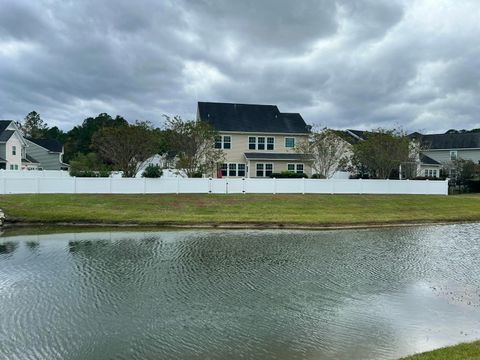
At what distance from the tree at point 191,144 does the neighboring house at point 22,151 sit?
79.4 feet

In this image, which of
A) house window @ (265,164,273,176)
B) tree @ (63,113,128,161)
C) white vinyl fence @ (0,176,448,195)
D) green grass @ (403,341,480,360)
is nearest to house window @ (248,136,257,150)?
house window @ (265,164,273,176)

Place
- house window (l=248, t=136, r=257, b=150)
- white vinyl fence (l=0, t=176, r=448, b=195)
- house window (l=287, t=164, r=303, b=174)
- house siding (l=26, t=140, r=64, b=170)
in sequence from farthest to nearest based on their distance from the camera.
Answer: house siding (l=26, t=140, r=64, b=170), house window (l=248, t=136, r=257, b=150), house window (l=287, t=164, r=303, b=174), white vinyl fence (l=0, t=176, r=448, b=195)

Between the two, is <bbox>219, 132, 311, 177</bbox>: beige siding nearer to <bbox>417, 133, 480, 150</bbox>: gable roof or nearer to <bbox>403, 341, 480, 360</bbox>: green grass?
<bbox>417, 133, 480, 150</bbox>: gable roof

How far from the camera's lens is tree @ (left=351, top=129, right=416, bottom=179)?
1529 inches

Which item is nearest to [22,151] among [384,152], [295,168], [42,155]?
[42,155]

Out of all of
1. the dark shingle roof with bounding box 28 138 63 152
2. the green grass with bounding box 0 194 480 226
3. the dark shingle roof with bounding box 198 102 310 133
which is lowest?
the green grass with bounding box 0 194 480 226

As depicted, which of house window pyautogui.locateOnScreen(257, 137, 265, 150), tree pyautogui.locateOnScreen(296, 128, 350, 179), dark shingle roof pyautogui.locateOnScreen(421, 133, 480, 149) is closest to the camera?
tree pyautogui.locateOnScreen(296, 128, 350, 179)

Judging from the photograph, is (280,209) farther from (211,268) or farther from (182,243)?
(211,268)

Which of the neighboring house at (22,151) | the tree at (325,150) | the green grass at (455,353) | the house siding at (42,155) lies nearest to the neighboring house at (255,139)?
the tree at (325,150)

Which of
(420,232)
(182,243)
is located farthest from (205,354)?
(420,232)

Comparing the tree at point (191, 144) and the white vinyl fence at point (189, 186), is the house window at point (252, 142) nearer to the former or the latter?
the tree at point (191, 144)

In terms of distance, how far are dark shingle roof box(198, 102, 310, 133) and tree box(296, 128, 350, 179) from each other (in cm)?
619

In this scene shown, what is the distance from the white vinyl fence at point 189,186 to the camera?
31.4m

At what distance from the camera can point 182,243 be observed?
17906 millimetres
